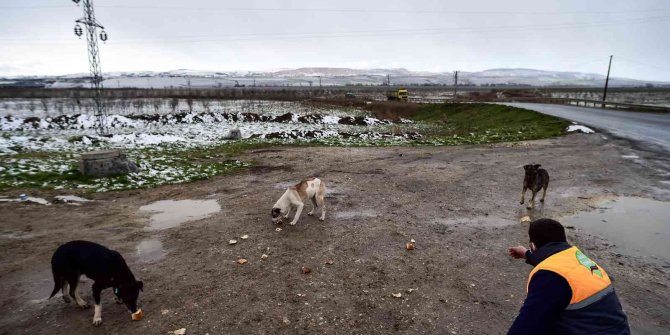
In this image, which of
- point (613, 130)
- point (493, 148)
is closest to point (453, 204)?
point (493, 148)

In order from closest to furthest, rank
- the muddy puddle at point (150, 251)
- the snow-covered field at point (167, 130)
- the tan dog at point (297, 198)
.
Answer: the muddy puddle at point (150, 251) → the tan dog at point (297, 198) → the snow-covered field at point (167, 130)

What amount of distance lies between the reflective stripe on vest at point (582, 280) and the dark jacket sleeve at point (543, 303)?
0.14 ft

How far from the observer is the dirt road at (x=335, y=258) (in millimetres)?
6188

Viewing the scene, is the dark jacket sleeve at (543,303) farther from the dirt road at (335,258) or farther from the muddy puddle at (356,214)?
the muddy puddle at (356,214)

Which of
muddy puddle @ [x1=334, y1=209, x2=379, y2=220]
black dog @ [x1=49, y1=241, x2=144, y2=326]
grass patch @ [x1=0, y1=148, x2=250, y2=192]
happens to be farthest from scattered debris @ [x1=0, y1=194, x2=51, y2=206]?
muddy puddle @ [x1=334, y1=209, x2=379, y2=220]

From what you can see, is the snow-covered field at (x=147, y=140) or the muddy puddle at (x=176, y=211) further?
the snow-covered field at (x=147, y=140)

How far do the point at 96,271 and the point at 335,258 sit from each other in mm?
4683

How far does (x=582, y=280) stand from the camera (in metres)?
2.98

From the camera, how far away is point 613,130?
1064 inches

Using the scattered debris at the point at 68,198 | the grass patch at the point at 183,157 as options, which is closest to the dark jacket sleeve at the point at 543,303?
the scattered debris at the point at 68,198

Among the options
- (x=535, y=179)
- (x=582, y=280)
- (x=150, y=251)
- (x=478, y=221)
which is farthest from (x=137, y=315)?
(x=535, y=179)

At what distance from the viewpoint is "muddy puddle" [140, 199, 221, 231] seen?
1073 centimetres

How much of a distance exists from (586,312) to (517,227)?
7761 mm

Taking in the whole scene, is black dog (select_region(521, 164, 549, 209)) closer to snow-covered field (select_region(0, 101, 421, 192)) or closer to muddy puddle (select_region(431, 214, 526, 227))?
muddy puddle (select_region(431, 214, 526, 227))
